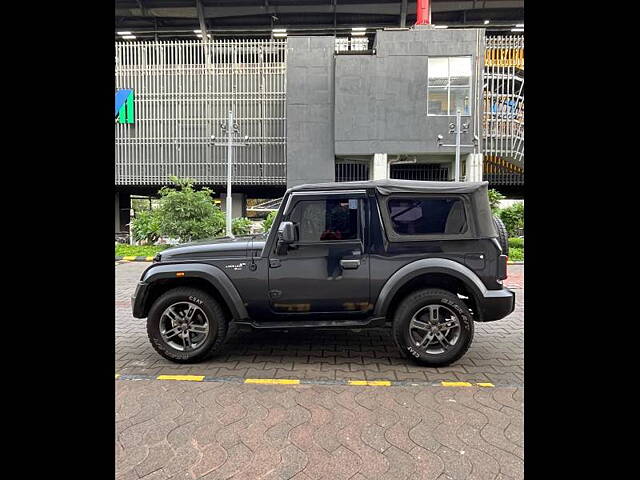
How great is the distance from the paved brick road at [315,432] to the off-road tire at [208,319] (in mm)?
490

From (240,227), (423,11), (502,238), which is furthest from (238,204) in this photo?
(502,238)

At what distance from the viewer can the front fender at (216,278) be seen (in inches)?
173

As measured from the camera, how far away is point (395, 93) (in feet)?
68.1

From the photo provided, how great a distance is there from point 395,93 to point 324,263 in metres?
18.5

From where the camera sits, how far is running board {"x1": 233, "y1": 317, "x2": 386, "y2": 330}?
172 inches

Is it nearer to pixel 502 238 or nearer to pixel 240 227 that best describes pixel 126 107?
pixel 240 227

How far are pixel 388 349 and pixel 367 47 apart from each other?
23.0m

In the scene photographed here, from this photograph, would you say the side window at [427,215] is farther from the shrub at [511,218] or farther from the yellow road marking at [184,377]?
the shrub at [511,218]

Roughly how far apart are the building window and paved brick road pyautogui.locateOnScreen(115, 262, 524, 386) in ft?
56.5

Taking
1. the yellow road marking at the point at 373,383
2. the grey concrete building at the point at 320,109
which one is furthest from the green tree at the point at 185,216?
the yellow road marking at the point at 373,383

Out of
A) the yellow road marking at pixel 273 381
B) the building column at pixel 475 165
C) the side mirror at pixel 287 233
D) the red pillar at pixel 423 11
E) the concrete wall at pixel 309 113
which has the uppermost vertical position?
the red pillar at pixel 423 11
